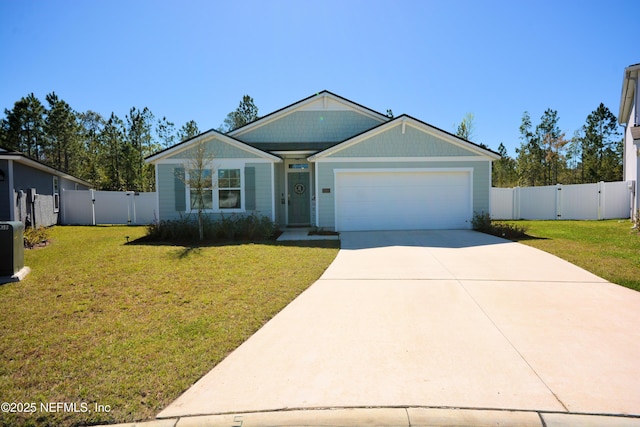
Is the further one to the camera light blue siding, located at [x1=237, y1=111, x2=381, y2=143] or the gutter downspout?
light blue siding, located at [x1=237, y1=111, x2=381, y2=143]

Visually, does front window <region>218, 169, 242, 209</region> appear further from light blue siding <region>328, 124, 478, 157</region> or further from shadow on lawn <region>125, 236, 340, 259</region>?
light blue siding <region>328, 124, 478, 157</region>

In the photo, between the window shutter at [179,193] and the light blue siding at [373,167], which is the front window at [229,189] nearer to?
the window shutter at [179,193]

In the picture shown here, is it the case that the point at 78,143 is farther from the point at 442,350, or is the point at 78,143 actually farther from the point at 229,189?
the point at 442,350

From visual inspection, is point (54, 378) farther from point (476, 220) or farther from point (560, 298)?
point (476, 220)

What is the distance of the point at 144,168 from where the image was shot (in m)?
31.4

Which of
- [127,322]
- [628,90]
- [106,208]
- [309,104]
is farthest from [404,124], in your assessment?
[106,208]

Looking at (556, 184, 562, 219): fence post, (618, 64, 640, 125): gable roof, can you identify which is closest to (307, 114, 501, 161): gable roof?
(618, 64, 640, 125): gable roof

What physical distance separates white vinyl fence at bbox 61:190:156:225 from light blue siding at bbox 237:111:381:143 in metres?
8.03

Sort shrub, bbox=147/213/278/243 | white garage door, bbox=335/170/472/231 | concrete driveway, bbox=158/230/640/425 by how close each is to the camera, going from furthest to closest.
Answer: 1. white garage door, bbox=335/170/472/231
2. shrub, bbox=147/213/278/243
3. concrete driveway, bbox=158/230/640/425

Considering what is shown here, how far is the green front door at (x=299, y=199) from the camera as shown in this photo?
16.6 m

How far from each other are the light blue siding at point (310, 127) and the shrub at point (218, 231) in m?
5.19

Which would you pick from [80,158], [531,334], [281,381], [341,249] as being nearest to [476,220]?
[341,249]

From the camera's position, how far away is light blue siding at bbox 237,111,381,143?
17.3 m

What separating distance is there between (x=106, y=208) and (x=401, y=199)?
16326 millimetres
